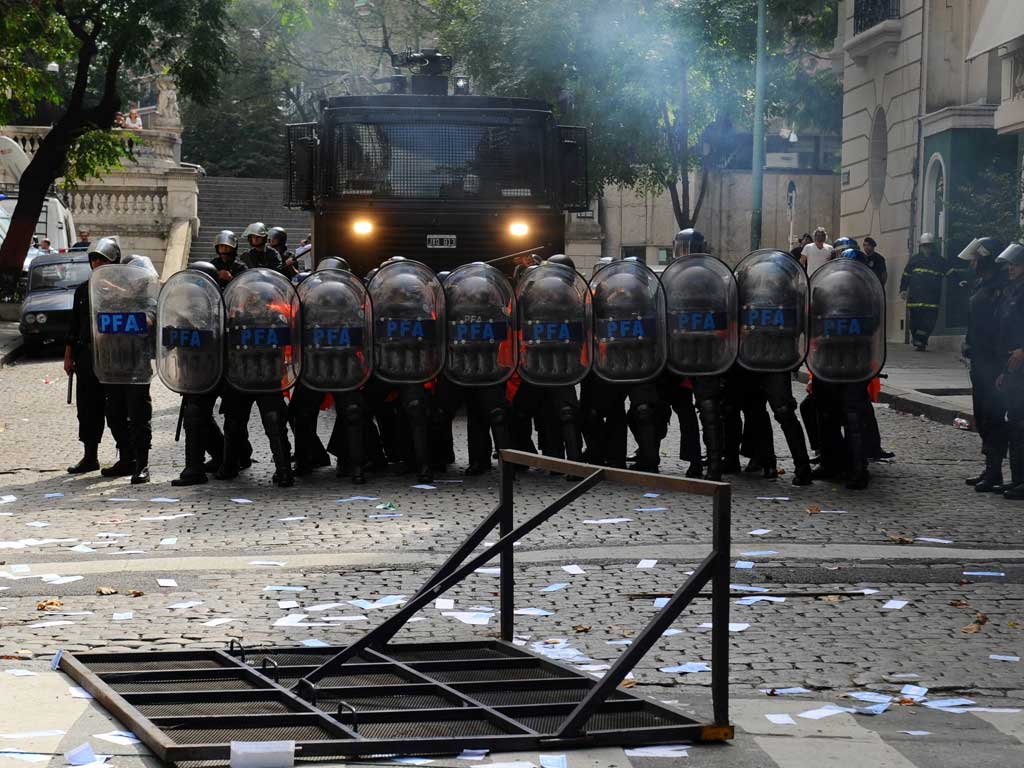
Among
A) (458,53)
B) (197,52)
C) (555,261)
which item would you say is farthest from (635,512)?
(458,53)

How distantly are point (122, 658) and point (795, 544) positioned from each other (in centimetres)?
463

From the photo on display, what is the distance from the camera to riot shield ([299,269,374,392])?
12.7 m

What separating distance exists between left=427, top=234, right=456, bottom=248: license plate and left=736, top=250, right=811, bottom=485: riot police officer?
14.9ft

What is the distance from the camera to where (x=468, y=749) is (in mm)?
5547

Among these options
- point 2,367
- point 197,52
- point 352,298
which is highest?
point 197,52

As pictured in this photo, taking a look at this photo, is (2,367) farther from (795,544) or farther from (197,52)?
(795,544)

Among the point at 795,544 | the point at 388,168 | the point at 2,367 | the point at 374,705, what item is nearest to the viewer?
the point at 374,705

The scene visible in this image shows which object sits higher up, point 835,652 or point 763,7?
point 763,7

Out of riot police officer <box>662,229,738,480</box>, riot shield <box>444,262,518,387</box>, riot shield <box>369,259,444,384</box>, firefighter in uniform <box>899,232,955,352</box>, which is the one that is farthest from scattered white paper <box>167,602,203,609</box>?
firefighter in uniform <box>899,232,955,352</box>

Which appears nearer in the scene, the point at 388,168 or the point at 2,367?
the point at 388,168

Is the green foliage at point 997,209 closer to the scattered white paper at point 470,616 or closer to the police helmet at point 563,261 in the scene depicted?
the police helmet at point 563,261

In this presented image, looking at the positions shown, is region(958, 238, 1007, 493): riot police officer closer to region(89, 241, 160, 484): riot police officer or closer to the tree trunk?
region(89, 241, 160, 484): riot police officer

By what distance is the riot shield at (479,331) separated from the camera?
12.8 meters

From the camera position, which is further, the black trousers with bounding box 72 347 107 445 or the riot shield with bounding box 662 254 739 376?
the black trousers with bounding box 72 347 107 445
